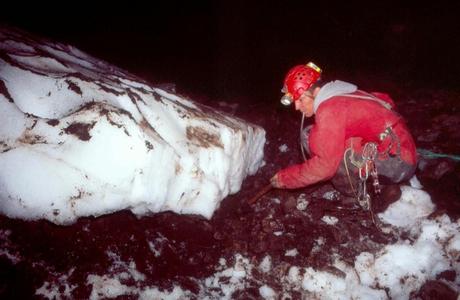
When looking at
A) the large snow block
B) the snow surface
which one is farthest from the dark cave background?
the snow surface

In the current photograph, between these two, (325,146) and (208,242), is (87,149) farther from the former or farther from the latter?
(325,146)

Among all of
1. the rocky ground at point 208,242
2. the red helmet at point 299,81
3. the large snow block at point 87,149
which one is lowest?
the rocky ground at point 208,242

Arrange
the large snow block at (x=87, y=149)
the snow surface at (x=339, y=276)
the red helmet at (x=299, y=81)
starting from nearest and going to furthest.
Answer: the large snow block at (x=87, y=149) → the snow surface at (x=339, y=276) → the red helmet at (x=299, y=81)

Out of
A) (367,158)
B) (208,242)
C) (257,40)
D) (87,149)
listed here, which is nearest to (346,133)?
(367,158)

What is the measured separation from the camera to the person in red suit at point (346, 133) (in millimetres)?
3172

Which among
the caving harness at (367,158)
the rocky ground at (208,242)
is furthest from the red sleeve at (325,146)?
the rocky ground at (208,242)

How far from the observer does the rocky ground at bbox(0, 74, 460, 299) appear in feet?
10.3

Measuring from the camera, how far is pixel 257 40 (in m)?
7.68

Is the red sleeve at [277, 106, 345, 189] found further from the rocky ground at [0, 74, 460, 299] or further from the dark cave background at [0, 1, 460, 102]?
the dark cave background at [0, 1, 460, 102]

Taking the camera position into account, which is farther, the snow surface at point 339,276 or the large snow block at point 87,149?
the snow surface at point 339,276

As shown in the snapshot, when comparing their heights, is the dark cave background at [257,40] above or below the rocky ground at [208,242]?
above

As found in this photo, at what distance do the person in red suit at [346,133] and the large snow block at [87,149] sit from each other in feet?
3.14

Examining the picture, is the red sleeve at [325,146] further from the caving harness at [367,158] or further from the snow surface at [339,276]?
the snow surface at [339,276]

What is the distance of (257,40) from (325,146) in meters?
5.10
